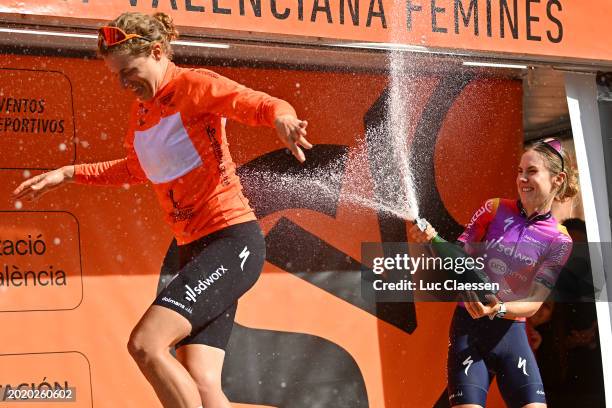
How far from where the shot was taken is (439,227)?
564cm

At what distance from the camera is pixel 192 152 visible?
145 inches

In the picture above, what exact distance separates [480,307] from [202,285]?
5.11ft

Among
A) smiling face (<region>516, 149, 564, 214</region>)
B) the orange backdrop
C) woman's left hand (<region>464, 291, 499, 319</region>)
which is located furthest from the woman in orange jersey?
smiling face (<region>516, 149, 564, 214</region>)

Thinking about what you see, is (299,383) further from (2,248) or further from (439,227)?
(2,248)

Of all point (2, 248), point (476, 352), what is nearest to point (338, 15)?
point (476, 352)

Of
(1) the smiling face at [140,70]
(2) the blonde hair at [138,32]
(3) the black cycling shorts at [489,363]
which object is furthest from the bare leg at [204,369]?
(3) the black cycling shorts at [489,363]

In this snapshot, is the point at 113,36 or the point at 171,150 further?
the point at 171,150

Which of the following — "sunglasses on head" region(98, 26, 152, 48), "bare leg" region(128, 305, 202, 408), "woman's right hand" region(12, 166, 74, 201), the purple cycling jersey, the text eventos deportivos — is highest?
the text eventos deportivos

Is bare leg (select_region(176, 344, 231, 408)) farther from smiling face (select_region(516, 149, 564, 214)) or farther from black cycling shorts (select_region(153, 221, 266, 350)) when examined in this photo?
smiling face (select_region(516, 149, 564, 214))

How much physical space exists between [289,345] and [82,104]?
1.76 meters

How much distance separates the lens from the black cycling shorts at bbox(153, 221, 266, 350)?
3.37 m

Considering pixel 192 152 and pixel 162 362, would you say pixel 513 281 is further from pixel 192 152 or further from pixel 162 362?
pixel 162 362

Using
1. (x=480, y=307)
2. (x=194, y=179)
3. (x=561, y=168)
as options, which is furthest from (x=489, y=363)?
(x=194, y=179)

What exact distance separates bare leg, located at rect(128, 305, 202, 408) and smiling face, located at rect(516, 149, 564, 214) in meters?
2.18
